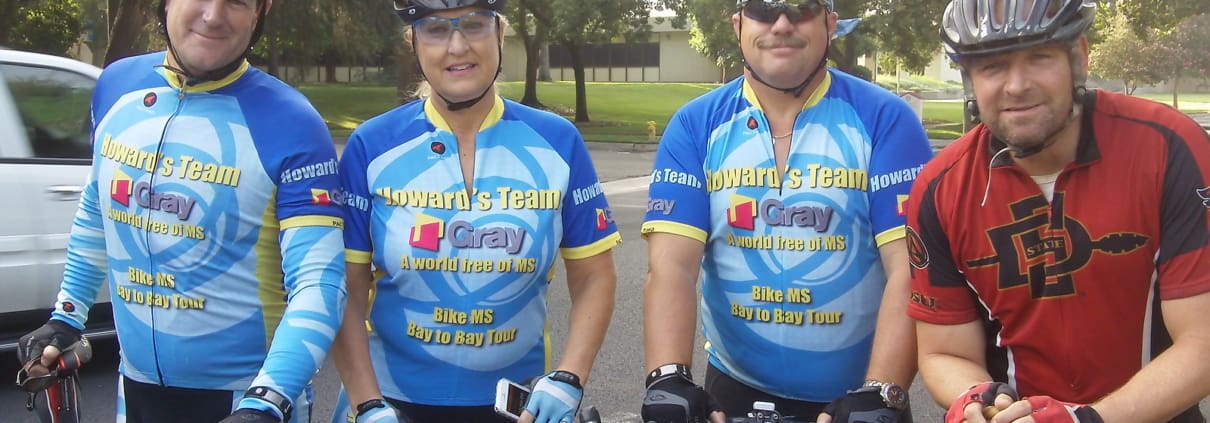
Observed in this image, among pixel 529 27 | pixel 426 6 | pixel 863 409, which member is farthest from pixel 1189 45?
pixel 426 6

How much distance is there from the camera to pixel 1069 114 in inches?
89.4

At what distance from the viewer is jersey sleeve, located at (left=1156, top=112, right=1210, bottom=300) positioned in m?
2.15

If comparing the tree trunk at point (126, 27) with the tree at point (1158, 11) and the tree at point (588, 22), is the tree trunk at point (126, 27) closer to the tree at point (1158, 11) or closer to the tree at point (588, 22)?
the tree at point (588, 22)

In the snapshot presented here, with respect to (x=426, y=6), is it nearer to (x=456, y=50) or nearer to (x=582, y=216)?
(x=456, y=50)

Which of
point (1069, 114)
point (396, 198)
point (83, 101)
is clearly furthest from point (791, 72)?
point (83, 101)

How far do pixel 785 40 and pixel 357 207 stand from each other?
4.04 ft

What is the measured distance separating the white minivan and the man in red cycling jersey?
5.10m

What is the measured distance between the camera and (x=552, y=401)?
8.80ft

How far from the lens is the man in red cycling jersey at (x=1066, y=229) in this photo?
7.14 feet

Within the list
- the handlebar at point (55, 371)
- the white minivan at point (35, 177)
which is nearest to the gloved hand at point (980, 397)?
the handlebar at point (55, 371)

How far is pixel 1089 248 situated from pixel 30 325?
572 centimetres

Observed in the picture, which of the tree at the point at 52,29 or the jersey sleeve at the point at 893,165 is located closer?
the jersey sleeve at the point at 893,165

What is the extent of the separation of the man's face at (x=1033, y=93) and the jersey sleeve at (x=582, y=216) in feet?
3.57

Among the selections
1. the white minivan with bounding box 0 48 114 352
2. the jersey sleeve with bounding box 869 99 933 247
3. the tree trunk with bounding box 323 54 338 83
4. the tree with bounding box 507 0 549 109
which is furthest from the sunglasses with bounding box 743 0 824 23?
the tree trunk with bounding box 323 54 338 83
